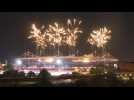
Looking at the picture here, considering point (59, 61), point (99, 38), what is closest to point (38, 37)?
point (59, 61)

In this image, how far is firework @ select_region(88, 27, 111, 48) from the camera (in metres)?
5.79

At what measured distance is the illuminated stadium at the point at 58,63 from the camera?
5742 millimetres

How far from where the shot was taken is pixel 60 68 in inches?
229

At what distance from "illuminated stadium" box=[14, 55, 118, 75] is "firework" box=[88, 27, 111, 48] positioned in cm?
24

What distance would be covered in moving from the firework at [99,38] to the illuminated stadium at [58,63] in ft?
0.78

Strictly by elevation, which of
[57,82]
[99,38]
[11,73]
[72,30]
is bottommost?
[57,82]

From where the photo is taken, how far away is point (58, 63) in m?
5.82

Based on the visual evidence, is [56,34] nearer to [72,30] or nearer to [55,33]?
[55,33]

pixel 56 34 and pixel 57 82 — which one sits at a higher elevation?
pixel 56 34

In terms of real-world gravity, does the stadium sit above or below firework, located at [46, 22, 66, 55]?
below

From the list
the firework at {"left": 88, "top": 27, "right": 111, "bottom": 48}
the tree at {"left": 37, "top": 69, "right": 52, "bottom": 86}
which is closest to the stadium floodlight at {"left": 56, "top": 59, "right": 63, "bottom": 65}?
the tree at {"left": 37, "top": 69, "right": 52, "bottom": 86}

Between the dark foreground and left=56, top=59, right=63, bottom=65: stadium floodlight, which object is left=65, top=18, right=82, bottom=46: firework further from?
the dark foreground

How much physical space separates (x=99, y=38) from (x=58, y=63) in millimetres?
803
